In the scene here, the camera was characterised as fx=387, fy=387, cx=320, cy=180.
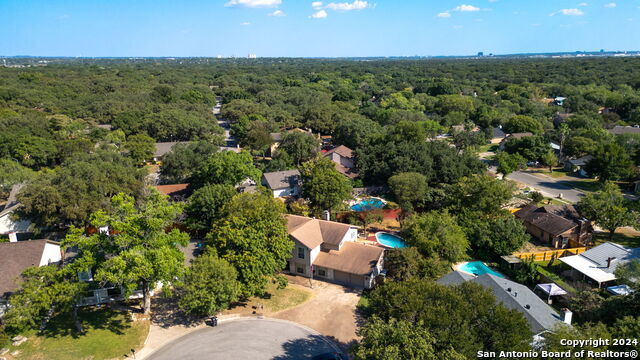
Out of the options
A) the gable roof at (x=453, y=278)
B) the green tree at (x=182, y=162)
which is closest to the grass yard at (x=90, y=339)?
the gable roof at (x=453, y=278)

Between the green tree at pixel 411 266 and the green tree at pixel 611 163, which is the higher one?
the green tree at pixel 611 163

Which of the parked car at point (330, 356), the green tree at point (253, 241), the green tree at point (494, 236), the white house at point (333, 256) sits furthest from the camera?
the green tree at point (494, 236)

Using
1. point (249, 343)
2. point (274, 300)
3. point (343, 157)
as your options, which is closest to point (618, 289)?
point (274, 300)

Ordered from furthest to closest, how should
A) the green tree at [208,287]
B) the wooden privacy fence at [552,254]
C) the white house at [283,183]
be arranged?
the white house at [283,183] → the wooden privacy fence at [552,254] → the green tree at [208,287]

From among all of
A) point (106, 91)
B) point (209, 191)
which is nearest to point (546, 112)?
point (209, 191)

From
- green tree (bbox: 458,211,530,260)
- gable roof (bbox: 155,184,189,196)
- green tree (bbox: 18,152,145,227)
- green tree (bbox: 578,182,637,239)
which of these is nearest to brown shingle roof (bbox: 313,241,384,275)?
green tree (bbox: 458,211,530,260)

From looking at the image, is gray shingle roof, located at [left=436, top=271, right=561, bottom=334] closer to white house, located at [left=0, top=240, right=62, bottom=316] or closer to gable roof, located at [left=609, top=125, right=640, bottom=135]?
white house, located at [left=0, top=240, right=62, bottom=316]

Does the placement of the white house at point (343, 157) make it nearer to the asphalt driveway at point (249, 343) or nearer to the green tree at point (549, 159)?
the green tree at point (549, 159)
